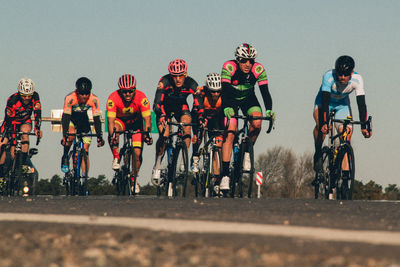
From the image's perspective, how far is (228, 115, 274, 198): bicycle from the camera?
15.1 metres

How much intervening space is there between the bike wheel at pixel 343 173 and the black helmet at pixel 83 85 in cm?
549

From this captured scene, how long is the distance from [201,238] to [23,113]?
12.9 meters

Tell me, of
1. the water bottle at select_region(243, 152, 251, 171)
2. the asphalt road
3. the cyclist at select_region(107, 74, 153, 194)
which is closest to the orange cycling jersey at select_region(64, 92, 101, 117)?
the cyclist at select_region(107, 74, 153, 194)

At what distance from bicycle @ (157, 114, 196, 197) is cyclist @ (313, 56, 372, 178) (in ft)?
8.02

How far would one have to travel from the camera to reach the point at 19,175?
19453mm

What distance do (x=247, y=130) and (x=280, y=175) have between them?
7346 cm

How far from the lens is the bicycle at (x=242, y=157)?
1515 centimetres

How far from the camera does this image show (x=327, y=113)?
14.2 m

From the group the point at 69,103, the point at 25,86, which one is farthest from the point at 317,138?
the point at 25,86

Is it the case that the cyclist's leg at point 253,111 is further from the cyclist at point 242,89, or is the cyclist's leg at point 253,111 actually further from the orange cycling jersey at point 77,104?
the orange cycling jersey at point 77,104

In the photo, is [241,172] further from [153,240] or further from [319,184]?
[153,240]

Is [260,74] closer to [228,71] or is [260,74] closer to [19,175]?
[228,71]

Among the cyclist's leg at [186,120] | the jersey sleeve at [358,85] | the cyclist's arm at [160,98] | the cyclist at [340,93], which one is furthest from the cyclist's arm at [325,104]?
the cyclist's arm at [160,98]

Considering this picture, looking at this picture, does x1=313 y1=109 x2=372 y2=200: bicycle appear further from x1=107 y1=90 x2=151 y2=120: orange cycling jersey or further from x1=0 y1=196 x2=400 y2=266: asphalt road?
x1=0 y1=196 x2=400 y2=266: asphalt road
